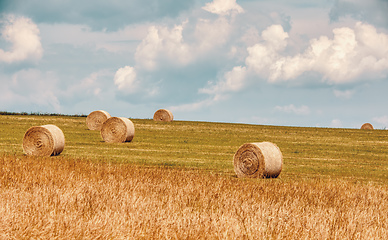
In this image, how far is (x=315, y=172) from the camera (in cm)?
2055

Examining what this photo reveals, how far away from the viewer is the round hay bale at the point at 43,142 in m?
24.0

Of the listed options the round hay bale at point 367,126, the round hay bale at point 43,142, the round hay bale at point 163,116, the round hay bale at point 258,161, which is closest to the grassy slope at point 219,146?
the round hay bale at point 43,142

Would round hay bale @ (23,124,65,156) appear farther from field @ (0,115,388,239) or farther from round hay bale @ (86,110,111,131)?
round hay bale @ (86,110,111,131)

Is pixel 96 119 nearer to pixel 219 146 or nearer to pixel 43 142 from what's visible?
pixel 219 146

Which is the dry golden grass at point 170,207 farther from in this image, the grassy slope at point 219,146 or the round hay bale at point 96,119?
the round hay bale at point 96,119

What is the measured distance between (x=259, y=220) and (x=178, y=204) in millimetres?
2439

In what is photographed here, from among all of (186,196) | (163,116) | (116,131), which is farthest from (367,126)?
(186,196)

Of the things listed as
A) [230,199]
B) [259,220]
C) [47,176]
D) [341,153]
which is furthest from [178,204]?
[341,153]

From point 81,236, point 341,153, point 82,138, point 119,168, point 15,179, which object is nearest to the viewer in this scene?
point 81,236

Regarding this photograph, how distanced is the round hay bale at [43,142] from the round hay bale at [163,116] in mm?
22335

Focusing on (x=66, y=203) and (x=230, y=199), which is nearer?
(x=66, y=203)

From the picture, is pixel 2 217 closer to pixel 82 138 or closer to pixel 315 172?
pixel 315 172

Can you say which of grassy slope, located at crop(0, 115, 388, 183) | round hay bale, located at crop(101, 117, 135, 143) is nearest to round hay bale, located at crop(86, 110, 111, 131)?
grassy slope, located at crop(0, 115, 388, 183)

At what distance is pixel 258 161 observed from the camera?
18484mm
